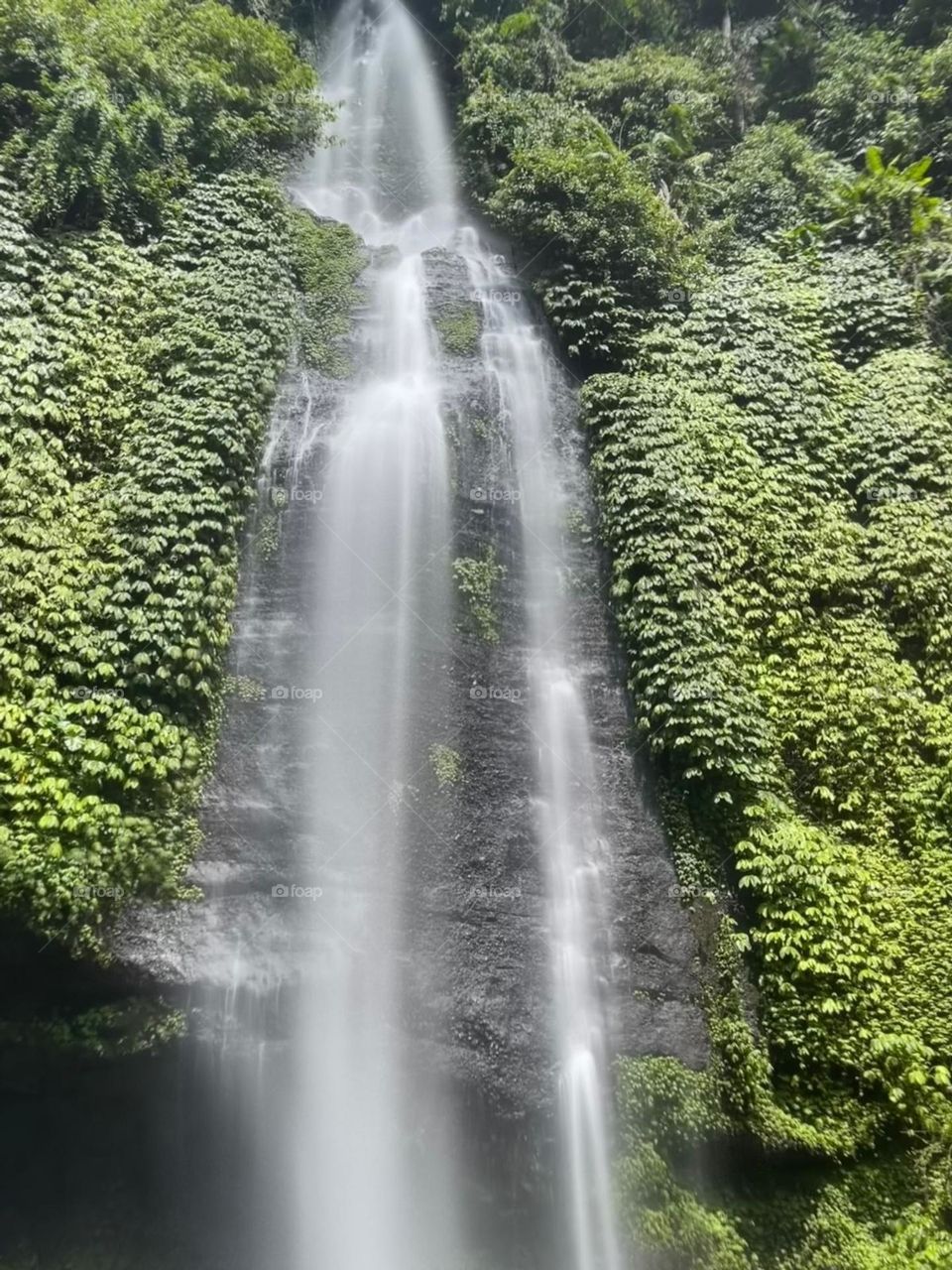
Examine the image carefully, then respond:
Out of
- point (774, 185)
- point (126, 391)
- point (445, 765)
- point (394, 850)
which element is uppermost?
point (774, 185)

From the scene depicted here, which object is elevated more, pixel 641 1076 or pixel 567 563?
pixel 567 563

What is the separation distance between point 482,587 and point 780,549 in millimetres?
3296

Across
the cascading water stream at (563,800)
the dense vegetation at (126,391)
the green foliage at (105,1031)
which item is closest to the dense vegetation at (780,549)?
the cascading water stream at (563,800)

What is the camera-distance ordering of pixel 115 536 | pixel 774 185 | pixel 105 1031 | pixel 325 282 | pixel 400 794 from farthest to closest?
pixel 774 185 → pixel 325 282 → pixel 115 536 → pixel 400 794 → pixel 105 1031

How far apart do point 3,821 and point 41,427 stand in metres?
4.27

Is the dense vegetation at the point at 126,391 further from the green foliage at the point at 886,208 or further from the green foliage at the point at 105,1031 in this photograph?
the green foliage at the point at 886,208

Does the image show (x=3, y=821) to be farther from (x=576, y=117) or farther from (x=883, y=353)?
(x=576, y=117)

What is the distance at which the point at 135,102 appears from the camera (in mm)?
10422

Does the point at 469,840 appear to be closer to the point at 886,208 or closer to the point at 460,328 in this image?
the point at 460,328

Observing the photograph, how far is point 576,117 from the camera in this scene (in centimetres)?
1322

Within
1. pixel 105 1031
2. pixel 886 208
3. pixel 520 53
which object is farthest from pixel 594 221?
pixel 105 1031

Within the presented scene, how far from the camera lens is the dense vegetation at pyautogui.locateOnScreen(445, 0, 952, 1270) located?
5539 mm

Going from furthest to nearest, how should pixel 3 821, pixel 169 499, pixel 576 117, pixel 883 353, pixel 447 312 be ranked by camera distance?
pixel 576 117 → pixel 447 312 → pixel 883 353 → pixel 169 499 → pixel 3 821

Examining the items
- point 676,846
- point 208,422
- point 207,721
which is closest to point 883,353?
point 676,846
